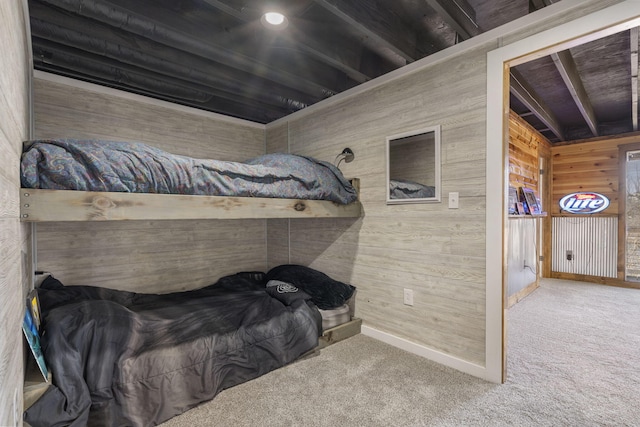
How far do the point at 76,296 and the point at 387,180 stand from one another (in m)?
2.48

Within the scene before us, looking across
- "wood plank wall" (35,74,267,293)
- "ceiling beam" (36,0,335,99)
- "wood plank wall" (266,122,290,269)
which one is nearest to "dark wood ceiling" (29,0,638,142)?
"ceiling beam" (36,0,335,99)

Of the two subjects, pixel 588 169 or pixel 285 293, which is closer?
pixel 285 293

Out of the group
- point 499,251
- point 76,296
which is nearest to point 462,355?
point 499,251

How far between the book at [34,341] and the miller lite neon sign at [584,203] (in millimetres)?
6160

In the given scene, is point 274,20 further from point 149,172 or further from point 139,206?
point 139,206

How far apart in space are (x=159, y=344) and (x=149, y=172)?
3.09 feet

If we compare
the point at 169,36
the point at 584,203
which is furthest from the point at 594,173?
the point at 169,36

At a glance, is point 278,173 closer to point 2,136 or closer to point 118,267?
point 2,136

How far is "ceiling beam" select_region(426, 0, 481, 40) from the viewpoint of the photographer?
179 centimetres

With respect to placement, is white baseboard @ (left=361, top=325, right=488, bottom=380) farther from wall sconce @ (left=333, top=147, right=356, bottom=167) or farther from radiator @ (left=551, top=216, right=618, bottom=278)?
radiator @ (left=551, top=216, right=618, bottom=278)

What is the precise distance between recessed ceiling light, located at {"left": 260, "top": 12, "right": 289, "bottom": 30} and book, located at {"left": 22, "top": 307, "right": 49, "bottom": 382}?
197cm

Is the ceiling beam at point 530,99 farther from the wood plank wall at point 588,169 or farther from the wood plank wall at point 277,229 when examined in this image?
the wood plank wall at point 277,229

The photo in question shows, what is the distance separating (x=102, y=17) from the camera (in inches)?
69.5

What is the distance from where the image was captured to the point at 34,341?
135 cm
